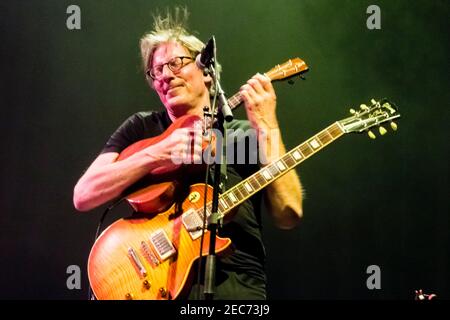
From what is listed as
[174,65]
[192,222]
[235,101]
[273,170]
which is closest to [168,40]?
[174,65]

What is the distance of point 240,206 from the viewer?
2.36 metres

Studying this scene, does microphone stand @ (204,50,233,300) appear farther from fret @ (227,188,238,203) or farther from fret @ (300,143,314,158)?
fret @ (300,143,314,158)

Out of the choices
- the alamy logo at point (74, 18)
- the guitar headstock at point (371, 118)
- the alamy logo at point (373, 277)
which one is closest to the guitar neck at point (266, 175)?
the guitar headstock at point (371, 118)

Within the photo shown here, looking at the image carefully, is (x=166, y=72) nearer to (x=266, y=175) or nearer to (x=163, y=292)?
(x=266, y=175)

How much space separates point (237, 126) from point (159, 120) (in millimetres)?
405

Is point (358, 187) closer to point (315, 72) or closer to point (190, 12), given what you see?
point (315, 72)

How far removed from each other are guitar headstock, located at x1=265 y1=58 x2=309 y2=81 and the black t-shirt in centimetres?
27

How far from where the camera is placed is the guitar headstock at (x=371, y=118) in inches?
99.0

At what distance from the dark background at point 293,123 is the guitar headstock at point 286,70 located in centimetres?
72

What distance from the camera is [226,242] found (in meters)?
2.10

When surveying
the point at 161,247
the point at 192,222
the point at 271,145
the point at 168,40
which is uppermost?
the point at 168,40

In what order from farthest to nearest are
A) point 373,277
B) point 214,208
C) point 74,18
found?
point 74,18 → point 373,277 → point 214,208

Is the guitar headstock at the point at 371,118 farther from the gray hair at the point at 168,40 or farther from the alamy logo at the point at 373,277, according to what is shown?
the alamy logo at the point at 373,277

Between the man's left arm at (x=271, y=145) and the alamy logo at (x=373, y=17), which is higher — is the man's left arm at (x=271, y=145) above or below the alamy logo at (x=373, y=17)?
below
